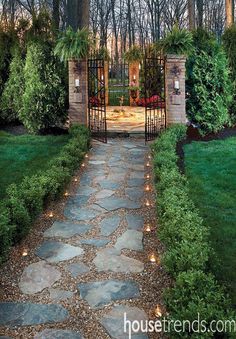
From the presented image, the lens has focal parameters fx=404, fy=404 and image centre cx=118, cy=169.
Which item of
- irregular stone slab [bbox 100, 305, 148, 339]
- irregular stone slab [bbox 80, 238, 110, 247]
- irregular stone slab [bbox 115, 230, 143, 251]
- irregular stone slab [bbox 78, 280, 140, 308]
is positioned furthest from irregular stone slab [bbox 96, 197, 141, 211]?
irregular stone slab [bbox 100, 305, 148, 339]

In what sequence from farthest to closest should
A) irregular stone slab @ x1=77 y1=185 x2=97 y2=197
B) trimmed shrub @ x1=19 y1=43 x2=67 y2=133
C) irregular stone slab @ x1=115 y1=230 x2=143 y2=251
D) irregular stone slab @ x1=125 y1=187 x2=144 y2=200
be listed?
trimmed shrub @ x1=19 y1=43 x2=67 y2=133
irregular stone slab @ x1=77 y1=185 x2=97 y2=197
irregular stone slab @ x1=125 y1=187 x2=144 y2=200
irregular stone slab @ x1=115 y1=230 x2=143 y2=251

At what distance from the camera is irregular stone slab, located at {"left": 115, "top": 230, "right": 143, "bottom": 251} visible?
4625 millimetres

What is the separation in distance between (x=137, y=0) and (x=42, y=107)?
109 ft

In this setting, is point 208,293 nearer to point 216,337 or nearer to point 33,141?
point 216,337

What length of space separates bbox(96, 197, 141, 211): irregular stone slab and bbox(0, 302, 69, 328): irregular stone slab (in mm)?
2444

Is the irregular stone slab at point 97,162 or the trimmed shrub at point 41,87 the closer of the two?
the irregular stone slab at point 97,162

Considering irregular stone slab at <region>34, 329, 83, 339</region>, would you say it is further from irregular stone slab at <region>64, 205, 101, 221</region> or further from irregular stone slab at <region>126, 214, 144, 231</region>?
irregular stone slab at <region>64, 205, 101, 221</region>

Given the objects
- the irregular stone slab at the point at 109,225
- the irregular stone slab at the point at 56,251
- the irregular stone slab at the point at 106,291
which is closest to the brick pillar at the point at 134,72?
the irregular stone slab at the point at 109,225

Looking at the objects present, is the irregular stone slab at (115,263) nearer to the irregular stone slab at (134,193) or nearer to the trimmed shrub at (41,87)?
the irregular stone slab at (134,193)

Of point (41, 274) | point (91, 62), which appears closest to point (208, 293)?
point (41, 274)

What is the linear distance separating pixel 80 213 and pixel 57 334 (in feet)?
8.56

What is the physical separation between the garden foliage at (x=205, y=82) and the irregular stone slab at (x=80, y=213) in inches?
240

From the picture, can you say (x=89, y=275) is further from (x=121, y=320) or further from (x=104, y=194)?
(x=104, y=194)

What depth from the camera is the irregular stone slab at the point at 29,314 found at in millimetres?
3270
